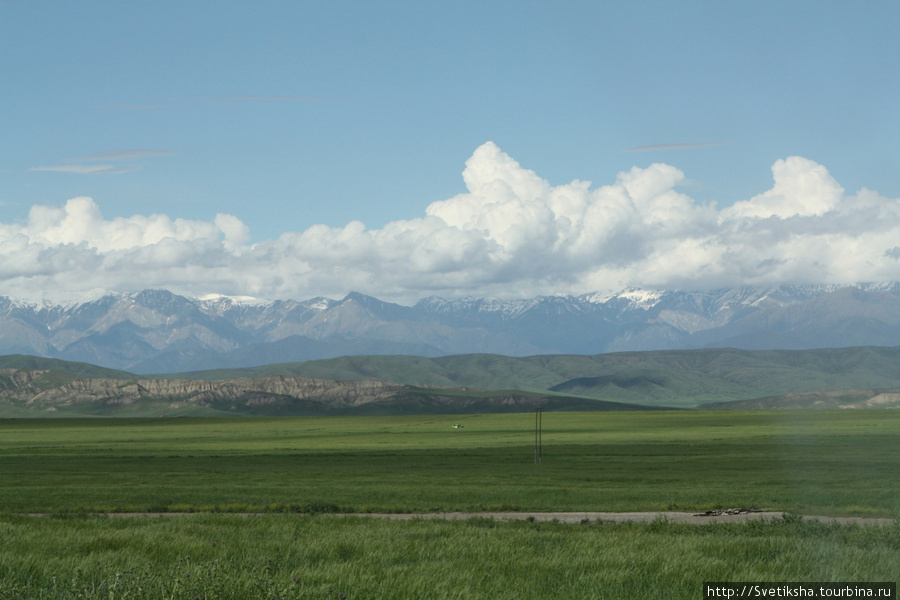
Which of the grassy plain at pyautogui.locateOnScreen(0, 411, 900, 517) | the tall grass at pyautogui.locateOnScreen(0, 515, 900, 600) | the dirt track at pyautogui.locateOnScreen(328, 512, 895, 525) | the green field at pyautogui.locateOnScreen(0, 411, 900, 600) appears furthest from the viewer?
the grassy plain at pyautogui.locateOnScreen(0, 411, 900, 517)

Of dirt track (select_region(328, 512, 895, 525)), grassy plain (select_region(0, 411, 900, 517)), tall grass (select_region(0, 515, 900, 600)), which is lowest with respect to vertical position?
grassy plain (select_region(0, 411, 900, 517))

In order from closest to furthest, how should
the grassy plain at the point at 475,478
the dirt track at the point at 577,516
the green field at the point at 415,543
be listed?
1. the green field at the point at 415,543
2. the dirt track at the point at 577,516
3. the grassy plain at the point at 475,478

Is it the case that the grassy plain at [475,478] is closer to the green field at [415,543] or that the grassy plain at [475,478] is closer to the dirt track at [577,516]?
the green field at [415,543]

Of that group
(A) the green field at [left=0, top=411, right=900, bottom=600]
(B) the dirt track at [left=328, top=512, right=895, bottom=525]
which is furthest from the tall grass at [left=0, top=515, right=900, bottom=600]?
(B) the dirt track at [left=328, top=512, right=895, bottom=525]

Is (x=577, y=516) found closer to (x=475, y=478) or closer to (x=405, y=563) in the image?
(x=405, y=563)

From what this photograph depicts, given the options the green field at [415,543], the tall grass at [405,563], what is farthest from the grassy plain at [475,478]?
the tall grass at [405,563]

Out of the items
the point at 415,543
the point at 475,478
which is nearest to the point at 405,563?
the point at 415,543

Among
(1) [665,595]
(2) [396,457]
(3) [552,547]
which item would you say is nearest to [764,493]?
(3) [552,547]

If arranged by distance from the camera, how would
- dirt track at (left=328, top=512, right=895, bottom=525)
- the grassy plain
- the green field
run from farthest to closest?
the grassy plain < dirt track at (left=328, top=512, right=895, bottom=525) < the green field

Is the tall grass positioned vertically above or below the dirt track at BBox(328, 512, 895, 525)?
above

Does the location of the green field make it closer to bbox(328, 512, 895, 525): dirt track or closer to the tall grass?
the tall grass

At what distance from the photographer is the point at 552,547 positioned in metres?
14.8

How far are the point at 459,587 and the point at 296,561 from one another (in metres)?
3.51

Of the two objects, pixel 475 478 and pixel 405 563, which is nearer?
pixel 405 563
